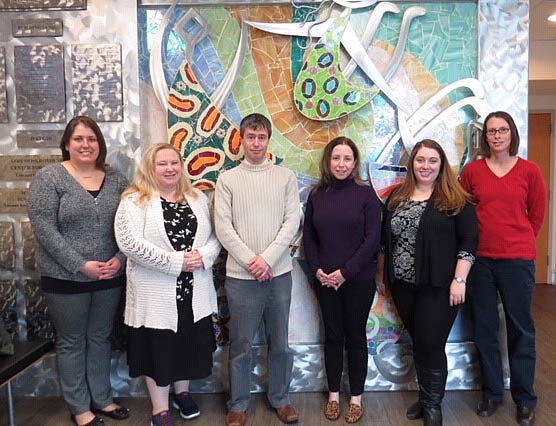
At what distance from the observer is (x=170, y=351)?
2.16m

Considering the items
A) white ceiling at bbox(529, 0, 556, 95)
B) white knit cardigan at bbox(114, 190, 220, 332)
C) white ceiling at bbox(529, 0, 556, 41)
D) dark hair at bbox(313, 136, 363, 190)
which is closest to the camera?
white knit cardigan at bbox(114, 190, 220, 332)

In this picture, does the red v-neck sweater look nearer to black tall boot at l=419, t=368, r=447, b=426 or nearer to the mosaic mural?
the mosaic mural

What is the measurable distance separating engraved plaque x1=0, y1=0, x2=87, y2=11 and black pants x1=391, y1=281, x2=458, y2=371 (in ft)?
7.61

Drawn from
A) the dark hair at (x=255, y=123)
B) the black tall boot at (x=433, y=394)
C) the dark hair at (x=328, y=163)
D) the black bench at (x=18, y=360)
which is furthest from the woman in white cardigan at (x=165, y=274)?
the black tall boot at (x=433, y=394)

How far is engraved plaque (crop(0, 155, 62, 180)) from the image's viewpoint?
8.72 ft

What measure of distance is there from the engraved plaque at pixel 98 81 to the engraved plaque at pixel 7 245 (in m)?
0.77

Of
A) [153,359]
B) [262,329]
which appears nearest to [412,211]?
[262,329]

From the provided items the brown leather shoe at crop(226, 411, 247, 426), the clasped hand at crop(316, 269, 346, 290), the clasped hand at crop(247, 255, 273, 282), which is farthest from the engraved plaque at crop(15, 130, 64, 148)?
the brown leather shoe at crop(226, 411, 247, 426)

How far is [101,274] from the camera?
2232mm

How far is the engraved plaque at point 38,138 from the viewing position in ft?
8.70

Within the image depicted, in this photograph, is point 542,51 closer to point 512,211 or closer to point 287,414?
point 512,211

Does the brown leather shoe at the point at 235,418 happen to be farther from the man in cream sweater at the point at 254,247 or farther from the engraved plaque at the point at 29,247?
the engraved plaque at the point at 29,247

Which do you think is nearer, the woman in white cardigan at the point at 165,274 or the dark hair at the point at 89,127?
the woman in white cardigan at the point at 165,274

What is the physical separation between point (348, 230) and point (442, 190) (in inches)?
19.3
